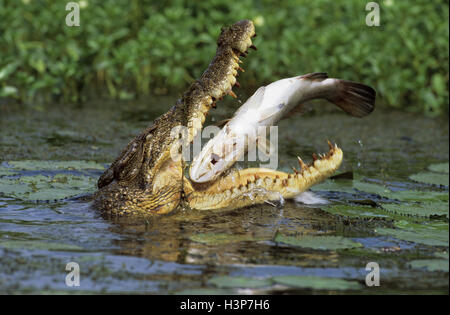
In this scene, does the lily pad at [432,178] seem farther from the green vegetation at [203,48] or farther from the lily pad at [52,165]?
the green vegetation at [203,48]

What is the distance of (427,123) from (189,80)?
3.34 meters

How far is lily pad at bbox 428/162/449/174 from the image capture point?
736 centimetres

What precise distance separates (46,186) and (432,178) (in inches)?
136

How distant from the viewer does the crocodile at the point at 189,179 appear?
518cm

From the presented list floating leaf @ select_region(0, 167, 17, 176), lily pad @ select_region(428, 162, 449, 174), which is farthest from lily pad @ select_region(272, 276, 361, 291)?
lily pad @ select_region(428, 162, 449, 174)

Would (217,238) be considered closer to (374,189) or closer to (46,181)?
(374,189)

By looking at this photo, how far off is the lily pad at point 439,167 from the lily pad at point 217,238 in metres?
3.04

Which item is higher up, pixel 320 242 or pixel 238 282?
pixel 320 242

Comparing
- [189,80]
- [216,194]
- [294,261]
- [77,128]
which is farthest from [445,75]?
[294,261]

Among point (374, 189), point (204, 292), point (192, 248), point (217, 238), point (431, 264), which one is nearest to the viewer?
point (204, 292)

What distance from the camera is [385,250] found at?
4.79 metres

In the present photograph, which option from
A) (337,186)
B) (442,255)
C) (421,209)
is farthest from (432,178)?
(442,255)

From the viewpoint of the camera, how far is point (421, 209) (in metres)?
5.77
